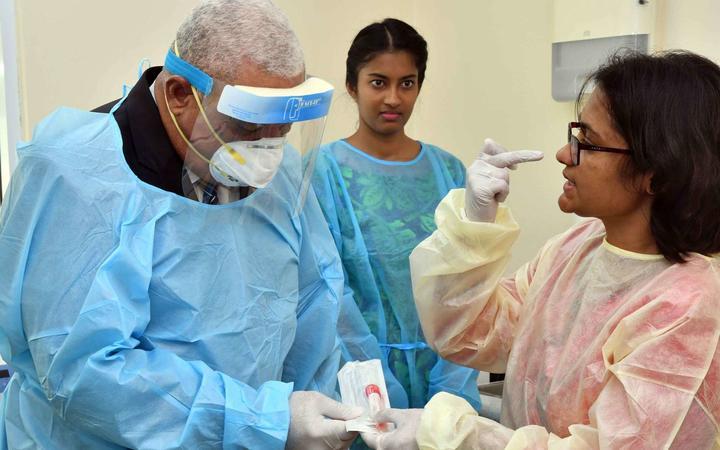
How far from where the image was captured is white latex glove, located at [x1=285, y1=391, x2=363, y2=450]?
138 cm

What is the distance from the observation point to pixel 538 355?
150cm

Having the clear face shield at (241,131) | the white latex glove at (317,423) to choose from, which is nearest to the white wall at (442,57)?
the clear face shield at (241,131)

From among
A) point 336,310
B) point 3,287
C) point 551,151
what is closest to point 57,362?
point 3,287

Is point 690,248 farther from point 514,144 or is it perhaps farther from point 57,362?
point 514,144

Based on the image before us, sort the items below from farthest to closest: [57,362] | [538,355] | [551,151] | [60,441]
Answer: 1. [551,151]
2. [538,355]
3. [60,441]
4. [57,362]

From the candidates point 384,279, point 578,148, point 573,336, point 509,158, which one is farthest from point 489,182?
point 384,279

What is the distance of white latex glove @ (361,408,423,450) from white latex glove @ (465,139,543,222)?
386 millimetres

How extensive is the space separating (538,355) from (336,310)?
15.8 inches

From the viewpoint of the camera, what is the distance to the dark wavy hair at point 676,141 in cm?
131

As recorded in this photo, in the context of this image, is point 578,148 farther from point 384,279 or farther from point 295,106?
point 384,279

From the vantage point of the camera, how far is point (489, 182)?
5.01 feet

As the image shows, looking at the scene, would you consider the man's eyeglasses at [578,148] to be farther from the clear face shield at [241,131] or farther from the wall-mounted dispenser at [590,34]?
the wall-mounted dispenser at [590,34]

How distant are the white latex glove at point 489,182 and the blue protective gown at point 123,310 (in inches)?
15.6

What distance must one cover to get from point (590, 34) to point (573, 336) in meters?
1.46
